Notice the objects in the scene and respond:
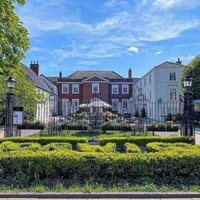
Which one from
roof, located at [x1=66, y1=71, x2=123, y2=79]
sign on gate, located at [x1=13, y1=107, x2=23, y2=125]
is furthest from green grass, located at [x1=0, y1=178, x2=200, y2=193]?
roof, located at [x1=66, y1=71, x2=123, y2=79]

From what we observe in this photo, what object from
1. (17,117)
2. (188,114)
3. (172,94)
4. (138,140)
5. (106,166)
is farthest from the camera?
(172,94)

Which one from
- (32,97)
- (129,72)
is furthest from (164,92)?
(32,97)

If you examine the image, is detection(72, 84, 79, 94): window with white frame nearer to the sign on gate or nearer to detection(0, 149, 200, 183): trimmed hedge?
the sign on gate

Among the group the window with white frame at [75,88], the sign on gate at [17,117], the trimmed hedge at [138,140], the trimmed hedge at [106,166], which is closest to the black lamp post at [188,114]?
the trimmed hedge at [138,140]

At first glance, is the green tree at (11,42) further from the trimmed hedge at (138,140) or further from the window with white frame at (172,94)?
the window with white frame at (172,94)

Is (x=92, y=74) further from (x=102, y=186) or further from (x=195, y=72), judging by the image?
(x=102, y=186)

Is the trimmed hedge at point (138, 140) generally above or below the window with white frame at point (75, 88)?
below

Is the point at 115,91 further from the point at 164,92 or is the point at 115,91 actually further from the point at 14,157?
the point at 14,157

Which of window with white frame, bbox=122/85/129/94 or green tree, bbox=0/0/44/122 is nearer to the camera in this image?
green tree, bbox=0/0/44/122

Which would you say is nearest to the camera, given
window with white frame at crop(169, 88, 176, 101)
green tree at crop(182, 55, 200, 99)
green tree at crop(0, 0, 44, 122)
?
green tree at crop(0, 0, 44, 122)

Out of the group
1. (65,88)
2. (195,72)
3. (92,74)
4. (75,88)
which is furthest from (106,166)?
(92,74)

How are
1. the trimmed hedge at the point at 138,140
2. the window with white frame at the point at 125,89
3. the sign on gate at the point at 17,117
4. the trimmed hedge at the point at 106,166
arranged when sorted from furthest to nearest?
the window with white frame at the point at 125,89 → the sign on gate at the point at 17,117 → the trimmed hedge at the point at 138,140 → the trimmed hedge at the point at 106,166

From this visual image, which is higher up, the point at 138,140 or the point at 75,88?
the point at 75,88

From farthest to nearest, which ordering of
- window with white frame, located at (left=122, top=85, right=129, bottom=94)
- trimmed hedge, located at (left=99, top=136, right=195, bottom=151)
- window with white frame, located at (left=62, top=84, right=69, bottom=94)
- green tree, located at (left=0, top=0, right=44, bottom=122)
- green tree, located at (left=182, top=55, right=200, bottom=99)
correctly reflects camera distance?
window with white frame, located at (left=122, top=85, right=129, bottom=94), window with white frame, located at (left=62, top=84, right=69, bottom=94), green tree, located at (left=182, top=55, right=200, bottom=99), green tree, located at (left=0, top=0, right=44, bottom=122), trimmed hedge, located at (left=99, top=136, right=195, bottom=151)
